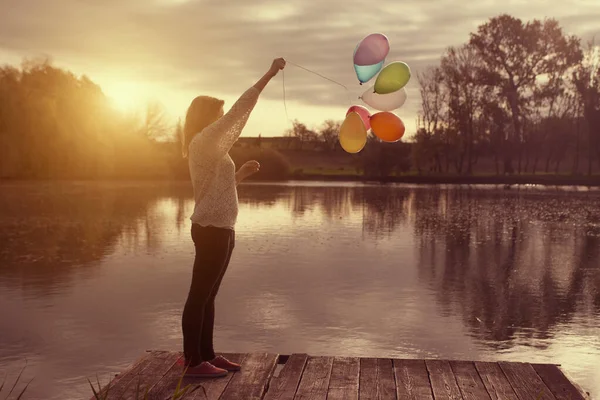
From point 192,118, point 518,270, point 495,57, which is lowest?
point 518,270

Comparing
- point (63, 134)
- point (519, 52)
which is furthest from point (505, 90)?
point (63, 134)

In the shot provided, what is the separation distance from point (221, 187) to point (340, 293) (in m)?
5.18

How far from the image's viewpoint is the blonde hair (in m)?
4.70

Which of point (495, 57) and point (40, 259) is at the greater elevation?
point (495, 57)

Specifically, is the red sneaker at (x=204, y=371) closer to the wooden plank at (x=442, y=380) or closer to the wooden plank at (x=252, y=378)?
the wooden plank at (x=252, y=378)

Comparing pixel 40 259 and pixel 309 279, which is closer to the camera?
pixel 309 279

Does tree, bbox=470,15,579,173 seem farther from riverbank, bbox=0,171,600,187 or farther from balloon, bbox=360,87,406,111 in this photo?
balloon, bbox=360,87,406,111

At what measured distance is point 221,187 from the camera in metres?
4.64

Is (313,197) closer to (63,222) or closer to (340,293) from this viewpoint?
(63,222)

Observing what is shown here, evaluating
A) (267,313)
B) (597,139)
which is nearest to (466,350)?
(267,313)

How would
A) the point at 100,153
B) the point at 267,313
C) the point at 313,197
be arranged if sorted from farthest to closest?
the point at 100,153 < the point at 313,197 < the point at 267,313

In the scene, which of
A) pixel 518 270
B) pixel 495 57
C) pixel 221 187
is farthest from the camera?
pixel 495 57

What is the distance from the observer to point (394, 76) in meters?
6.02

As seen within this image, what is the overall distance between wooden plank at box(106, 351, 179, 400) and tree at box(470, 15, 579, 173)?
1744 inches
